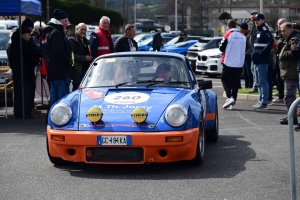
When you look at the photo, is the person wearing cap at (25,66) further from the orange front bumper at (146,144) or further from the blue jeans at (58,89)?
the orange front bumper at (146,144)

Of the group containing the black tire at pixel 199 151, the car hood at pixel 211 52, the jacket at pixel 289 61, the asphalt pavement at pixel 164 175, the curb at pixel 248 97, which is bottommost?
the curb at pixel 248 97

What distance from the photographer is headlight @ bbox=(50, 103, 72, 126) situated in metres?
7.48

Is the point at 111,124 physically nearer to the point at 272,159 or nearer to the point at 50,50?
the point at 272,159

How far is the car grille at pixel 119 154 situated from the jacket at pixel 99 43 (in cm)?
626

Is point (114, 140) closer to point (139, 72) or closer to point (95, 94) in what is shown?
point (95, 94)

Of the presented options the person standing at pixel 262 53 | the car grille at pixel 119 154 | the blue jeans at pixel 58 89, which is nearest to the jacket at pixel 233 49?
the person standing at pixel 262 53

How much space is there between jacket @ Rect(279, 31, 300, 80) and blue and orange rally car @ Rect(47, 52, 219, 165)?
3257 mm

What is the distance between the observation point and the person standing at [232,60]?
13969 millimetres

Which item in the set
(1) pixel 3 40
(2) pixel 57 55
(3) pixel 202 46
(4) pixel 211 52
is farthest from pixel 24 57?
(3) pixel 202 46

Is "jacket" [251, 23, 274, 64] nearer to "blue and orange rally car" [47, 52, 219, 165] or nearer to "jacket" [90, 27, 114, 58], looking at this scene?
"jacket" [90, 27, 114, 58]

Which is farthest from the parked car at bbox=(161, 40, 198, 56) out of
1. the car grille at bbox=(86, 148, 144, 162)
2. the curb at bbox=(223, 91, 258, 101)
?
the car grille at bbox=(86, 148, 144, 162)

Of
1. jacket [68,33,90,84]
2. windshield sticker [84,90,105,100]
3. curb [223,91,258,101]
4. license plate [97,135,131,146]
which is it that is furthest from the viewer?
curb [223,91,258,101]

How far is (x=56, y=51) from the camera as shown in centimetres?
1083

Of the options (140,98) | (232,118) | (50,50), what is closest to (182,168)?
(140,98)
